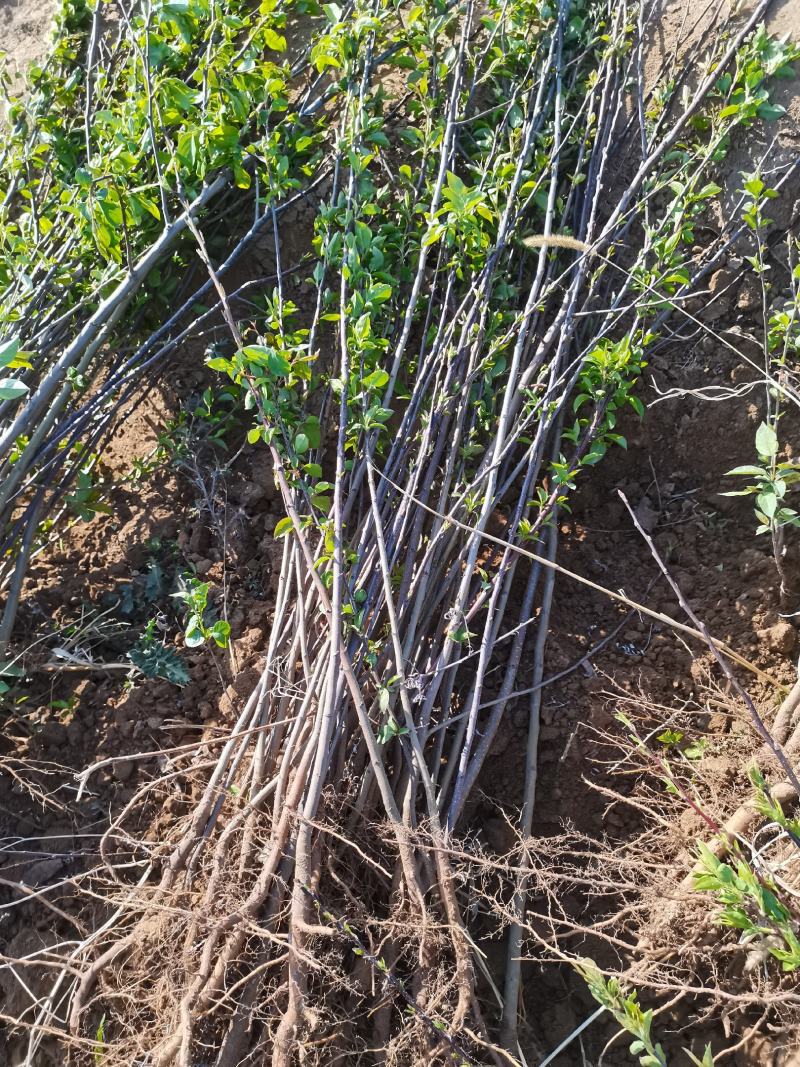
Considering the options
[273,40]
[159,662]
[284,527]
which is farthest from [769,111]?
[159,662]

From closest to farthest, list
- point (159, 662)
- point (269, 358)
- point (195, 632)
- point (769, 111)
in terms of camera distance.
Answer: point (269, 358), point (195, 632), point (159, 662), point (769, 111)

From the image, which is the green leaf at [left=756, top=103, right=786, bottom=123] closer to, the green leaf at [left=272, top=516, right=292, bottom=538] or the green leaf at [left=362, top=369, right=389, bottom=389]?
the green leaf at [left=362, top=369, right=389, bottom=389]

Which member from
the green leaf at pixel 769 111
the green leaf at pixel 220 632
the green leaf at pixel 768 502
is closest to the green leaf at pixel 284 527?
the green leaf at pixel 220 632

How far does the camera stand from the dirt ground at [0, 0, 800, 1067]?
1850 mm

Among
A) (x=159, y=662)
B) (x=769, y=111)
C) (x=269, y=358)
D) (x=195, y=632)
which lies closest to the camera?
(x=269, y=358)

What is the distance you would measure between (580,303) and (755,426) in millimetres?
539

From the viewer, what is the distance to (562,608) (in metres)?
2.02

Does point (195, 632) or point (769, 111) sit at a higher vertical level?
point (769, 111)

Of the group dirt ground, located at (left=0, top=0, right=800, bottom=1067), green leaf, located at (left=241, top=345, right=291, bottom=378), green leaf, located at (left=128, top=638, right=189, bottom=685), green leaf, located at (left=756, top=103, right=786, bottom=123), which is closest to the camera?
green leaf, located at (left=241, top=345, right=291, bottom=378)

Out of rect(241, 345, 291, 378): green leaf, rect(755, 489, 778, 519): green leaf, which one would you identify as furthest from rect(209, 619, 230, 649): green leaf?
rect(755, 489, 778, 519): green leaf

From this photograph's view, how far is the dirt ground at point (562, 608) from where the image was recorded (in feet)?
6.07

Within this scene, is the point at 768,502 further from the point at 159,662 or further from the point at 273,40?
the point at 273,40

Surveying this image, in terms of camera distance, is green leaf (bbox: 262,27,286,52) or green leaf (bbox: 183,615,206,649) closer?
green leaf (bbox: 183,615,206,649)

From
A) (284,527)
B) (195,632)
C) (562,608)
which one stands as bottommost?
(562,608)
